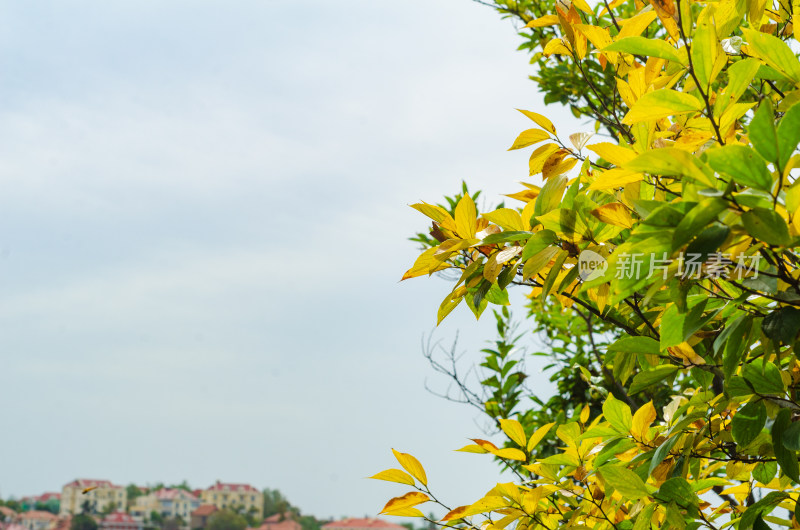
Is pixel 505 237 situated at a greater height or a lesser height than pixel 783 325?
greater

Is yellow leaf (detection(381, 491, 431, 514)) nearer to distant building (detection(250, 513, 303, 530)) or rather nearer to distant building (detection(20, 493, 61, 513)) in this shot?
distant building (detection(250, 513, 303, 530))

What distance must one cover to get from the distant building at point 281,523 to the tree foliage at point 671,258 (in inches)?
1997

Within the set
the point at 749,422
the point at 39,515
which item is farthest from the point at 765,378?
the point at 39,515

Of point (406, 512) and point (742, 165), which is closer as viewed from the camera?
point (742, 165)

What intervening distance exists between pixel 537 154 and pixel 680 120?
0.99ft

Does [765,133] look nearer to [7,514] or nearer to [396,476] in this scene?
[396,476]

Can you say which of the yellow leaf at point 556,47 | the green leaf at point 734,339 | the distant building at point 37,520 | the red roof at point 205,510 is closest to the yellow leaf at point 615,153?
the green leaf at point 734,339

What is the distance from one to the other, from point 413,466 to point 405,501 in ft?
0.25

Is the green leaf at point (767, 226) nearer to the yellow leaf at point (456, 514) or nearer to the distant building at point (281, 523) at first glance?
the yellow leaf at point (456, 514)

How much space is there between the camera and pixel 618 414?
1354 millimetres

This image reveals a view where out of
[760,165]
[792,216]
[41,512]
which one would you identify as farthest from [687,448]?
[41,512]

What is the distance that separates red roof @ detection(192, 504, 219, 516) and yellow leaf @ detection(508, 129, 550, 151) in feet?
197

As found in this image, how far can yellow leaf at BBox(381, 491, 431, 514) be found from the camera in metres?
1.39

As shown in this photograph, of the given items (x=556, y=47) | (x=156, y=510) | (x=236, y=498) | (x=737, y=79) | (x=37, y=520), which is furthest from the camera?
(x=156, y=510)
